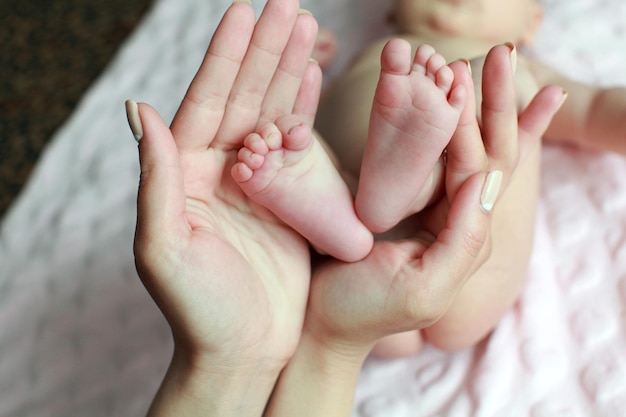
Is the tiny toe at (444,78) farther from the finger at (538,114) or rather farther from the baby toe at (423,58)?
the finger at (538,114)

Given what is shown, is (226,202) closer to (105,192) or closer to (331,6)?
(105,192)

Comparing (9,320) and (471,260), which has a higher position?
(471,260)

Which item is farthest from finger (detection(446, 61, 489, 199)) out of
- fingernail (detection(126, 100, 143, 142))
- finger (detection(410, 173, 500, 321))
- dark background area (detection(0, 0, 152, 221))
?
dark background area (detection(0, 0, 152, 221))

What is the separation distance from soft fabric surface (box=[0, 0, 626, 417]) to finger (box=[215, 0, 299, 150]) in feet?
1.03

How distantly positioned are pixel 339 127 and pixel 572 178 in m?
0.30

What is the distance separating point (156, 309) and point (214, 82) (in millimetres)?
362

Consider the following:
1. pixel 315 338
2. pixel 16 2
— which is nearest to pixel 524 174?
pixel 315 338

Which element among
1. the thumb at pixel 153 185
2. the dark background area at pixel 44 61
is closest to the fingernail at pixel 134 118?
the thumb at pixel 153 185

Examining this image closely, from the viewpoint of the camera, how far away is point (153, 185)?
0.51 metres

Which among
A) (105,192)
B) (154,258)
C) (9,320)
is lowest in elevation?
(9,320)

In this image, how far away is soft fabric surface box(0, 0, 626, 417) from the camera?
2.34 ft

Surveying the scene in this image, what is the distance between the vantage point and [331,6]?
44.3 inches

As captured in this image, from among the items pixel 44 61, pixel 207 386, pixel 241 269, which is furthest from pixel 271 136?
pixel 44 61

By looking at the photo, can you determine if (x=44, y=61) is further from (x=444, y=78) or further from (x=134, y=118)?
(x=444, y=78)
